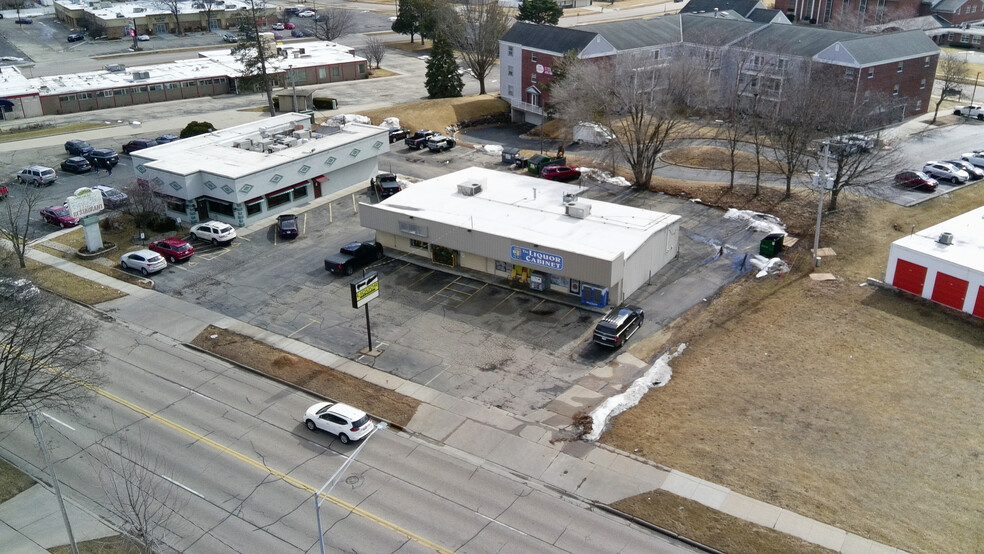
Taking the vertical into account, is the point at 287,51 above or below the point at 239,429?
above

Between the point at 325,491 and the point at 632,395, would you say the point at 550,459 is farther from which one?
the point at 325,491

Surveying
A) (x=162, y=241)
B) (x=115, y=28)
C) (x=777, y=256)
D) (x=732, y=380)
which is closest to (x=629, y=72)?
(x=777, y=256)

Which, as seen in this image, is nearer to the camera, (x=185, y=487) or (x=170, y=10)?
(x=185, y=487)

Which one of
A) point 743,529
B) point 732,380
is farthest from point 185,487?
point 732,380

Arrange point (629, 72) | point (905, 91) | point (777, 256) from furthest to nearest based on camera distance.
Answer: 1. point (905, 91)
2. point (629, 72)
3. point (777, 256)

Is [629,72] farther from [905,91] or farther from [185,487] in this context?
[185,487]

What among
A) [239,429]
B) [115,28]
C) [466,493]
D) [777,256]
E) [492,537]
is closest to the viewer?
[492,537]

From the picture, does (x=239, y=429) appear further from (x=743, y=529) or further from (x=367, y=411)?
(x=743, y=529)
